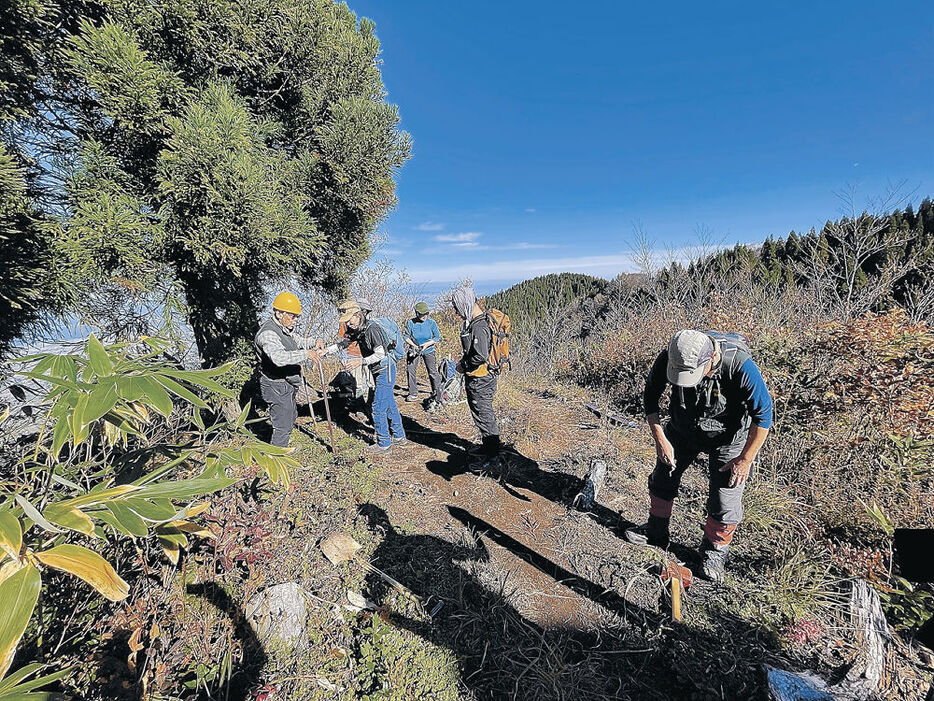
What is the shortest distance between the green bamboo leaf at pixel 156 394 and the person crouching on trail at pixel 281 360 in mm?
2834

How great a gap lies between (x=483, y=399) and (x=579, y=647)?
228 cm

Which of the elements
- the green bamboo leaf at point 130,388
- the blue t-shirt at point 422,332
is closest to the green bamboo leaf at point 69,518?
the green bamboo leaf at point 130,388

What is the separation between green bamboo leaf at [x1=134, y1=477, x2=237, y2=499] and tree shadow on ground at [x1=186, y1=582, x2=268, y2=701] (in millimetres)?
2036

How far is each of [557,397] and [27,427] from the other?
6.66m

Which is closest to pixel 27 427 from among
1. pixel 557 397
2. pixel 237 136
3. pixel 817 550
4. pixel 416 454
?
pixel 237 136

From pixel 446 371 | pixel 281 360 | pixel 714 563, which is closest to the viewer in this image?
pixel 714 563

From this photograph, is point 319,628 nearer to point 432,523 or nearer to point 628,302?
point 432,523

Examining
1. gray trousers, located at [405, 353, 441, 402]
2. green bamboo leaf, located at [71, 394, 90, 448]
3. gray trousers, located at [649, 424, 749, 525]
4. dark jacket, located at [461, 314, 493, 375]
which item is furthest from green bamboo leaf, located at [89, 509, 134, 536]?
gray trousers, located at [405, 353, 441, 402]

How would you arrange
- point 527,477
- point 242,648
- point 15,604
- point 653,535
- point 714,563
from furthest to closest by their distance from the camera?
point 527,477 < point 653,535 < point 714,563 < point 242,648 < point 15,604

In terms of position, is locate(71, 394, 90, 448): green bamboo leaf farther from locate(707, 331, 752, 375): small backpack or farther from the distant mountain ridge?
the distant mountain ridge

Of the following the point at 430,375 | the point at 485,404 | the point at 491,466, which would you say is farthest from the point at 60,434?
the point at 430,375

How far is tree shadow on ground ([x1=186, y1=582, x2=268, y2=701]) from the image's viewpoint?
204 centimetres

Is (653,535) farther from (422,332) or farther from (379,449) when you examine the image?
(422,332)

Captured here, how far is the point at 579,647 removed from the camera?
7.67 ft
